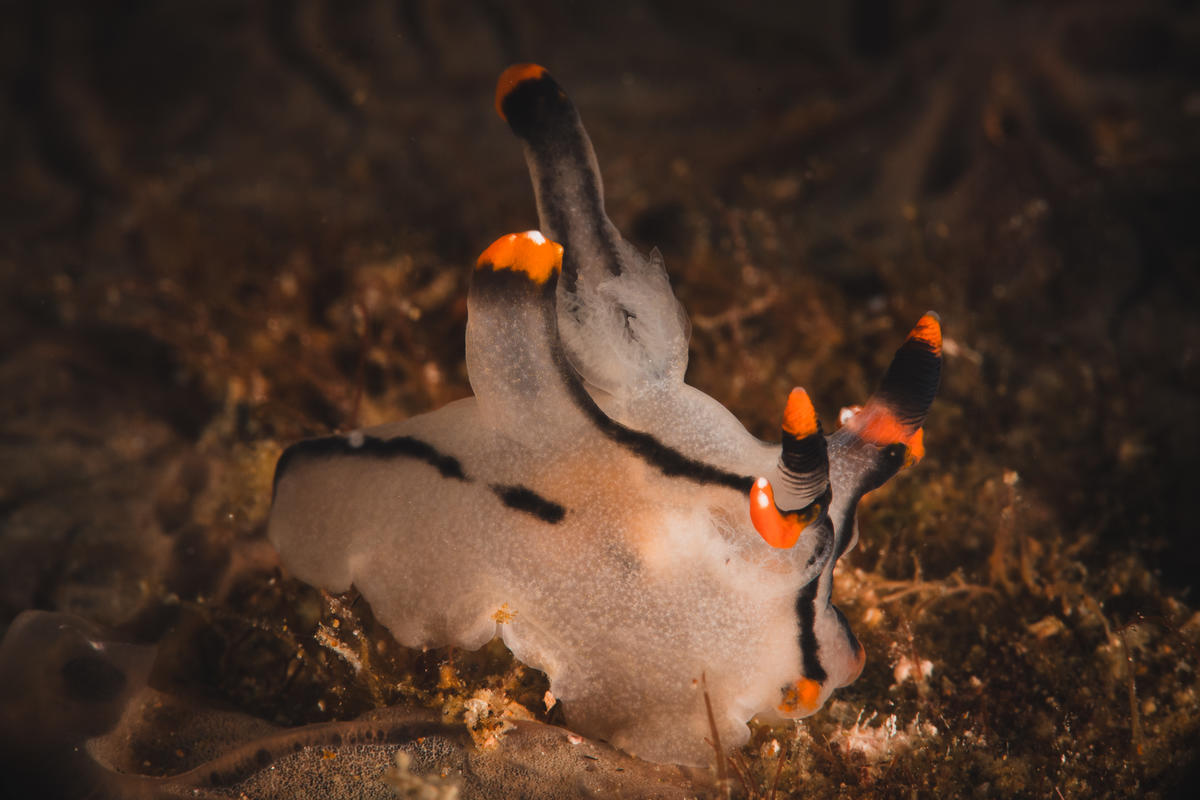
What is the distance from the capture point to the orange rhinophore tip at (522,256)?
5.71ft

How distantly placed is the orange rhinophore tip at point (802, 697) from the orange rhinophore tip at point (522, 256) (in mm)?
1221

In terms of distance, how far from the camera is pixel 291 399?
3.32 metres

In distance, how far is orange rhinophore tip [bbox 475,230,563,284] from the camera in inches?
68.5

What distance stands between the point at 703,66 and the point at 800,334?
1784mm

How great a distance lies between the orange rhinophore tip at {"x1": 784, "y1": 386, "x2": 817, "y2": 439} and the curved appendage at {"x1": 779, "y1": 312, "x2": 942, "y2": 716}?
1.34ft

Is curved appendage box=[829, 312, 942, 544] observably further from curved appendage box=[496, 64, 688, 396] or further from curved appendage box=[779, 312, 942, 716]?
curved appendage box=[496, 64, 688, 396]

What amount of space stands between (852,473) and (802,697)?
1.93 feet

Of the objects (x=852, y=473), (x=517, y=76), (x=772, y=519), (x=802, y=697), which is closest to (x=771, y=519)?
(x=772, y=519)

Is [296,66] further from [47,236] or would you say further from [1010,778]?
[1010,778]

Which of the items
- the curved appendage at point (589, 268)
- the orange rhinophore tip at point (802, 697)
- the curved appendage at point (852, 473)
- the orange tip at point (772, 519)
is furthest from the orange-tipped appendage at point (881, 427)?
the orange rhinophore tip at point (802, 697)

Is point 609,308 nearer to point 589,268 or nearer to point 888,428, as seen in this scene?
point 589,268

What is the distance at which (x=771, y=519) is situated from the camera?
164 cm

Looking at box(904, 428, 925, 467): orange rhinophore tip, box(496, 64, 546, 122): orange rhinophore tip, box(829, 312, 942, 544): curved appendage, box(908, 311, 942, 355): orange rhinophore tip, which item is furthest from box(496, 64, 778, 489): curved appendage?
box(908, 311, 942, 355): orange rhinophore tip

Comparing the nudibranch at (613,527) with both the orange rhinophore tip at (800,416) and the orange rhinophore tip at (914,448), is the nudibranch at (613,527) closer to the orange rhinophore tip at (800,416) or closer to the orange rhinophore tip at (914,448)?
the orange rhinophore tip at (914,448)
